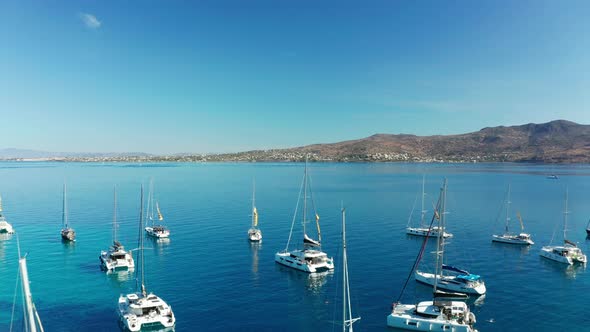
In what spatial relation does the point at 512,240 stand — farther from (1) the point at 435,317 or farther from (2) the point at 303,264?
(1) the point at 435,317

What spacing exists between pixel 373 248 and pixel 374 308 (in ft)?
87.9

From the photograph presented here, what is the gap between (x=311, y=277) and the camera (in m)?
54.9

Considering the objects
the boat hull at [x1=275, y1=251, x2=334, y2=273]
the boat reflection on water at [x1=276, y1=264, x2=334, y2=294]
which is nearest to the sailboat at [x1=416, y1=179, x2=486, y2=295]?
Result: the boat reflection on water at [x1=276, y1=264, x2=334, y2=294]

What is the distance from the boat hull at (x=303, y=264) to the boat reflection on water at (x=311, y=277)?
0.58 meters

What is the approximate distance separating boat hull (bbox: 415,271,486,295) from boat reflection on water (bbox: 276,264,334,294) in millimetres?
13106

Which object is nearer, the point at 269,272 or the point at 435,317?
the point at 435,317

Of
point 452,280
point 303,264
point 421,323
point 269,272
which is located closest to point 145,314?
point 269,272

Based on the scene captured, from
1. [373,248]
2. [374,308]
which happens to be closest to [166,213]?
[373,248]

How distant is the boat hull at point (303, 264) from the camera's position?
56906mm

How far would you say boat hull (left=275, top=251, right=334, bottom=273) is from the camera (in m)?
56.9

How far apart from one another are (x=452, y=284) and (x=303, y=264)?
69.7ft

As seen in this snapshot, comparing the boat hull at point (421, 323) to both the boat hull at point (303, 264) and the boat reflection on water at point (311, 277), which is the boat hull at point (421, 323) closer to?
the boat reflection on water at point (311, 277)

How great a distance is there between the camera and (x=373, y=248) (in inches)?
2729

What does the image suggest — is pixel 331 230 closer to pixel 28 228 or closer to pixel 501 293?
pixel 501 293
